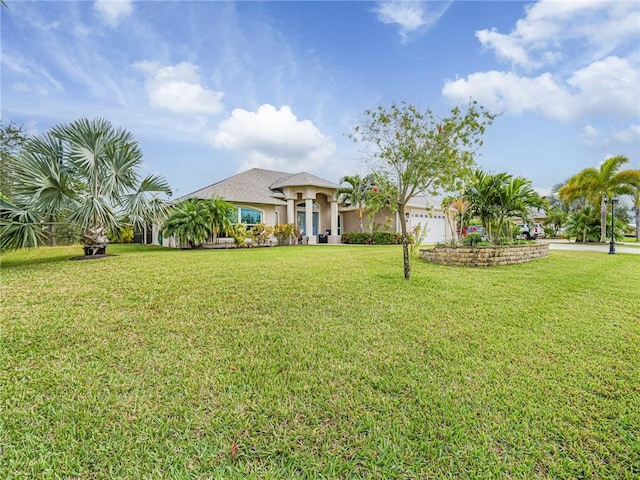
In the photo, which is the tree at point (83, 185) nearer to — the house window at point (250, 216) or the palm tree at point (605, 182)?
the house window at point (250, 216)

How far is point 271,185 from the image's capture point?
2453cm

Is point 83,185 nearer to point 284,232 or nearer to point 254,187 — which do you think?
point 284,232

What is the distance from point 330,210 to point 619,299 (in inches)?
810

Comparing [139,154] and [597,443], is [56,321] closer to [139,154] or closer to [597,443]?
[597,443]

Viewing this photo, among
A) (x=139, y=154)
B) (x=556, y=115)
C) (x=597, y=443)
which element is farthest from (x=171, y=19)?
(x=556, y=115)

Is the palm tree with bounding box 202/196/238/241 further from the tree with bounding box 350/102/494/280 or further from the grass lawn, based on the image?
the tree with bounding box 350/102/494/280

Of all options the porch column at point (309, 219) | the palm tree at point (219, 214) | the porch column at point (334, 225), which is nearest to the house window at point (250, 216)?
the palm tree at point (219, 214)

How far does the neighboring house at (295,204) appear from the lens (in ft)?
69.3

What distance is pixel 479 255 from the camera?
10.4 m

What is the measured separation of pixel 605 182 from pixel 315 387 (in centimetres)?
2912

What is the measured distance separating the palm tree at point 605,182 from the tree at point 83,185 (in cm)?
2778

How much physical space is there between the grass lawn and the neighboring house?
49.9ft

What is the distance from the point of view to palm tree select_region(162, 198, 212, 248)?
1667 centimetres

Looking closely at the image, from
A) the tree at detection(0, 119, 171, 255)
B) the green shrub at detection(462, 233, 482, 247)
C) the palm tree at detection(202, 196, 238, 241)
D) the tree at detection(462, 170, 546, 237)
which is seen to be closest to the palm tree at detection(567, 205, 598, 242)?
the tree at detection(462, 170, 546, 237)
